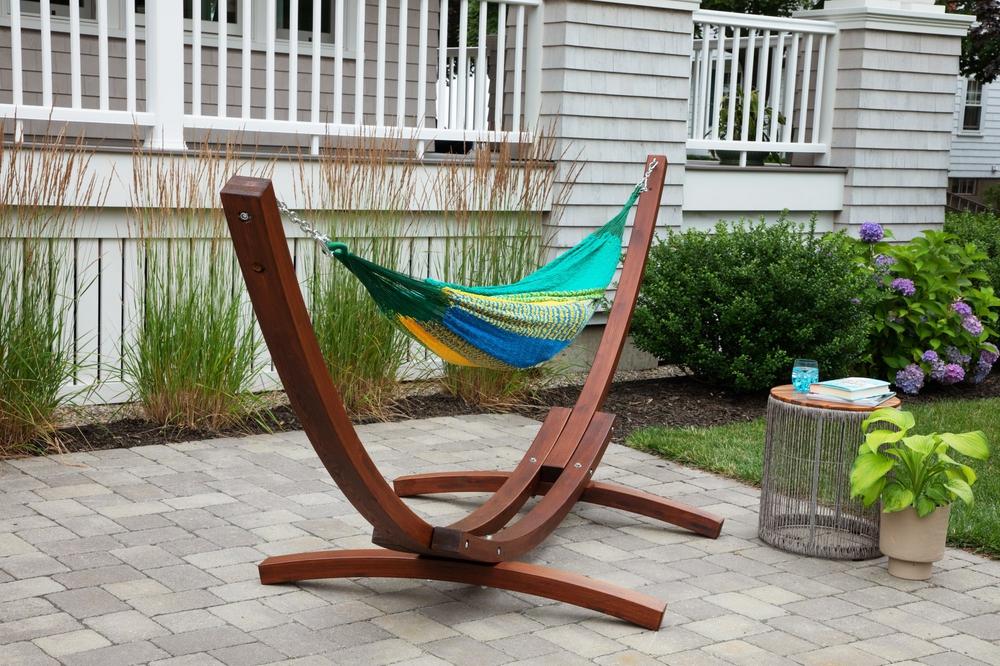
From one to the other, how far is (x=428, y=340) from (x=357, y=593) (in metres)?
0.85

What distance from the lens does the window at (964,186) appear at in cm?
2323

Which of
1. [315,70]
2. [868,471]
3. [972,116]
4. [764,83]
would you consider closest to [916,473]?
[868,471]

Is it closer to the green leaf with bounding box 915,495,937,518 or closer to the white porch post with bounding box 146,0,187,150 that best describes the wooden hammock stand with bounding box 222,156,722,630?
the green leaf with bounding box 915,495,937,518

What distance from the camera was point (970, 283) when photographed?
23.7ft

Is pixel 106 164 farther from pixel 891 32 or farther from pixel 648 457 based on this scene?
pixel 891 32

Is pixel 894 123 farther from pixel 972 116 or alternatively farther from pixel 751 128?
pixel 972 116

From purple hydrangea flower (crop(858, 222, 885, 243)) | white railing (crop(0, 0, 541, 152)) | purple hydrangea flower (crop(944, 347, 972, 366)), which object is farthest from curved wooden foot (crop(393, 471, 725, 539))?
purple hydrangea flower (crop(858, 222, 885, 243))

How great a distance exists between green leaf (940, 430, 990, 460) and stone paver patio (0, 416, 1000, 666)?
461mm

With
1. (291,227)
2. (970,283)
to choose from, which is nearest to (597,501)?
(291,227)

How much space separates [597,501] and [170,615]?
1.73 metres

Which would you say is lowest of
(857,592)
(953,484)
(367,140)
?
(857,592)

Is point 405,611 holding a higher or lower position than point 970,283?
lower

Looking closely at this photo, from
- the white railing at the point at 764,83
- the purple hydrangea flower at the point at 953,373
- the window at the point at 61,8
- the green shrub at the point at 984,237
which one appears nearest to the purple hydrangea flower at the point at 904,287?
the purple hydrangea flower at the point at 953,373

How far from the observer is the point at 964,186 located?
23.6 meters
